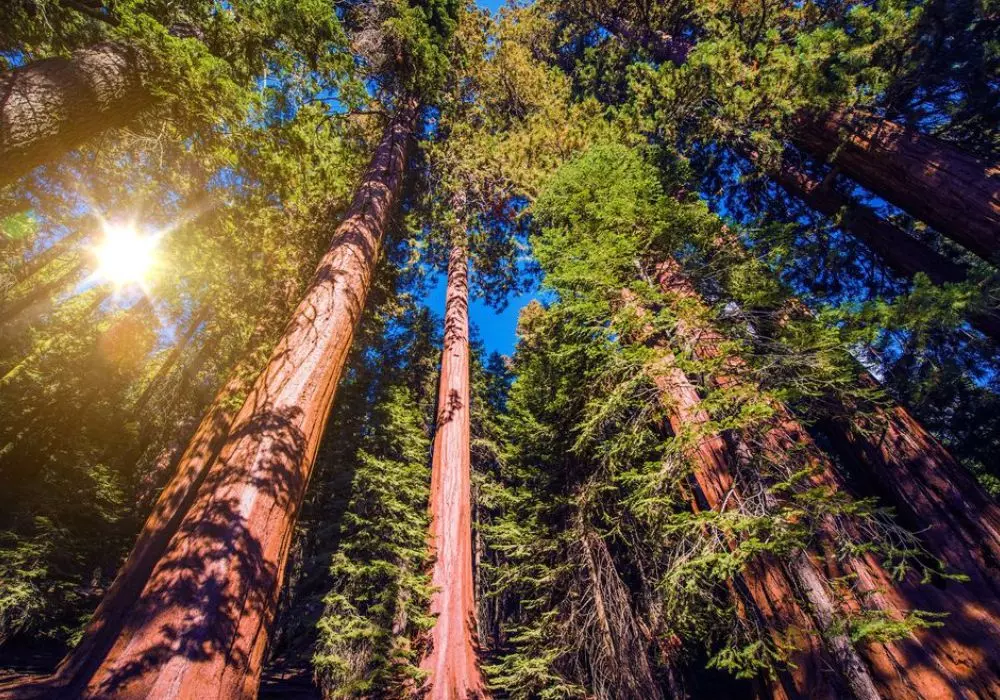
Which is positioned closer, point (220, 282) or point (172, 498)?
point (172, 498)

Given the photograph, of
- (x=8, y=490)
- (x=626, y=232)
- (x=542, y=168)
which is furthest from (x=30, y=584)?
(x=542, y=168)

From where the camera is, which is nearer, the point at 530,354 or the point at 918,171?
the point at 918,171

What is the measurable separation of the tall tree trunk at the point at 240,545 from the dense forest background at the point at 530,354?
0.02 m

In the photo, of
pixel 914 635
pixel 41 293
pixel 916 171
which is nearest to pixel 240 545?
pixel 914 635

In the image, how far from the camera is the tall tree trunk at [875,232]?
6090 mm

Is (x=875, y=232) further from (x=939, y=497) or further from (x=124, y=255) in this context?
(x=124, y=255)

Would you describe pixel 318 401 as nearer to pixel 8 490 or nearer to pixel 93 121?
pixel 93 121

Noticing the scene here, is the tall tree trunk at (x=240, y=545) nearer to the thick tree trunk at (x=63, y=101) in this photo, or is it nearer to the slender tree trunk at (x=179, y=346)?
the thick tree trunk at (x=63, y=101)

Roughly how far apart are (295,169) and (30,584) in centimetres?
984

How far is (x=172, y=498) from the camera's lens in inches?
204

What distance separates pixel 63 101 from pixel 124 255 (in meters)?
9.71

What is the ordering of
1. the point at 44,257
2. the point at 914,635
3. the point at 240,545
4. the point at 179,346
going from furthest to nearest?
the point at 179,346 < the point at 44,257 < the point at 914,635 < the point at 240,545

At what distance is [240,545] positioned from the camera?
2381 millimetres

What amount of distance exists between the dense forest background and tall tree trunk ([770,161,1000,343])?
0.07 meters
